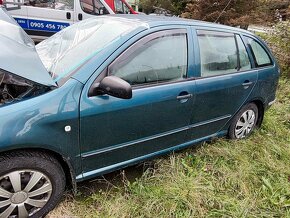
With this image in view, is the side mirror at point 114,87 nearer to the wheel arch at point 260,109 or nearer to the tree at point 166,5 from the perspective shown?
the wheel arch at point 260,109

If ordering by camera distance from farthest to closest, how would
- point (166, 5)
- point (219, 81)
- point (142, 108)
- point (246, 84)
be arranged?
point (166, 5)
point (246, 84)
point (219, 81)
point (142, 108)

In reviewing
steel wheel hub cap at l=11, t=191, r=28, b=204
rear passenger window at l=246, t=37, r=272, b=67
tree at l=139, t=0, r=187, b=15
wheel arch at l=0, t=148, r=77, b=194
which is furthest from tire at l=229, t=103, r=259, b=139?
tree at l=139, t=0, r=187, b=15

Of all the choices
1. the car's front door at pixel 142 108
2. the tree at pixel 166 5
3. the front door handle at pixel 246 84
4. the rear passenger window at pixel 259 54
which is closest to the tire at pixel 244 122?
the front door handle at pixel 246 84

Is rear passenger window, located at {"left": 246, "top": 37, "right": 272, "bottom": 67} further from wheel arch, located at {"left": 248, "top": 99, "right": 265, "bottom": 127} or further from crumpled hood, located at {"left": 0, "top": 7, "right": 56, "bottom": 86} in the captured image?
crumpled hood, located at {"left": 0, "top": 7, "right": 56, "bottom": 86}

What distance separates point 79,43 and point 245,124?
228 centimetres

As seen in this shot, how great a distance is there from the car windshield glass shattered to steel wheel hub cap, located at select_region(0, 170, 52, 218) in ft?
2.28

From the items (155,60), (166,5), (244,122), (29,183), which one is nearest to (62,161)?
(29,183)

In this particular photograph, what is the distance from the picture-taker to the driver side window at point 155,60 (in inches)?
91.5

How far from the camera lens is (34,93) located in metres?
1.98

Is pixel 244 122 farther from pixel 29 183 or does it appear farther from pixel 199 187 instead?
pixel 29 183

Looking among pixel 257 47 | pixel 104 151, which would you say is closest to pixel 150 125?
pixel 104 151

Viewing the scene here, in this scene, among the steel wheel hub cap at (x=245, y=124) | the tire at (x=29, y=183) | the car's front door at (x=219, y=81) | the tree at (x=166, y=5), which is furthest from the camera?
the tree at (x=166, y=5)

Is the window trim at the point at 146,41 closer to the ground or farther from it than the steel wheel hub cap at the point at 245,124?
farther from it

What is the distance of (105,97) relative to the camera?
2150 mm
